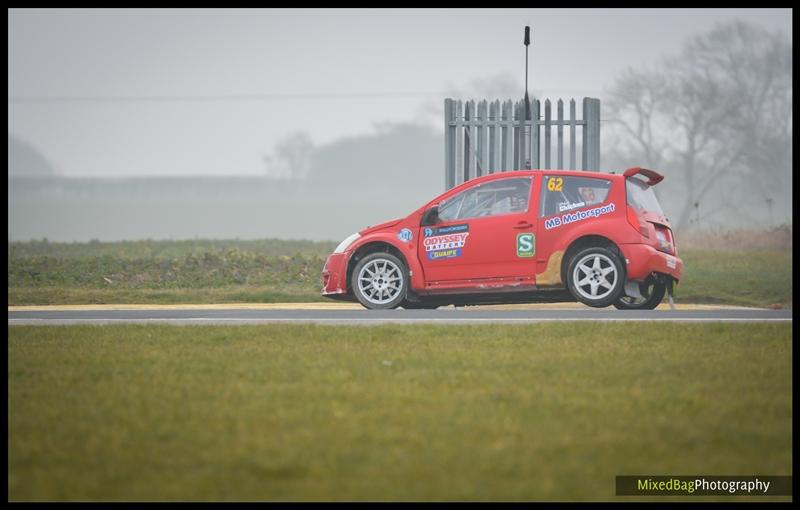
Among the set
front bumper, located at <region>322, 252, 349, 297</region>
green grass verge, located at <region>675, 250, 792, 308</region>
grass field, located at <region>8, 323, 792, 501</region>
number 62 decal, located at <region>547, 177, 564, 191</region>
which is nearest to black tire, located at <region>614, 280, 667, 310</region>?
number 62 decal, located at <region>547, 177, 564, 191</region>

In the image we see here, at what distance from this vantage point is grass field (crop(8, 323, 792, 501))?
21.3 ft

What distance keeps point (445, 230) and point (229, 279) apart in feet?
21.9

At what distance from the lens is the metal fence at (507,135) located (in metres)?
19.0

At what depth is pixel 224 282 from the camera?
68.6 ft

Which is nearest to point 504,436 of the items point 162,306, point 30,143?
point 162,306

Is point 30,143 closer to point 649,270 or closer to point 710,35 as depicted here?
point 710,35

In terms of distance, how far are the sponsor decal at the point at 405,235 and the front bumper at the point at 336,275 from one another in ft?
2.15

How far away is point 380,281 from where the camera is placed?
1552 centimetres

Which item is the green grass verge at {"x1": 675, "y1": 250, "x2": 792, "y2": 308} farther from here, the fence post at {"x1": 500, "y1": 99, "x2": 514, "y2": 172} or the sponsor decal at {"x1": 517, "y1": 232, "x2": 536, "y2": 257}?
the sponsor decal at {"x1": 517, "y1": 232, "x2": 536, "y2": 257}

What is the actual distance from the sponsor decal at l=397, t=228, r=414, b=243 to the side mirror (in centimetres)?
17

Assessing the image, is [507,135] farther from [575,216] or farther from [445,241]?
[575,216]

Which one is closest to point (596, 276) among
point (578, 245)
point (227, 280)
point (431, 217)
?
point (578, 245)

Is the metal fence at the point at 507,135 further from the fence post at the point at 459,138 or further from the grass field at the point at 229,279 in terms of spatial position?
the grass field at the point at 229,279

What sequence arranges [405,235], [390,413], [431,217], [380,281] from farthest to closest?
1. [380,281]
2. [405,235]
3. [431,217]
4. [390,413]
